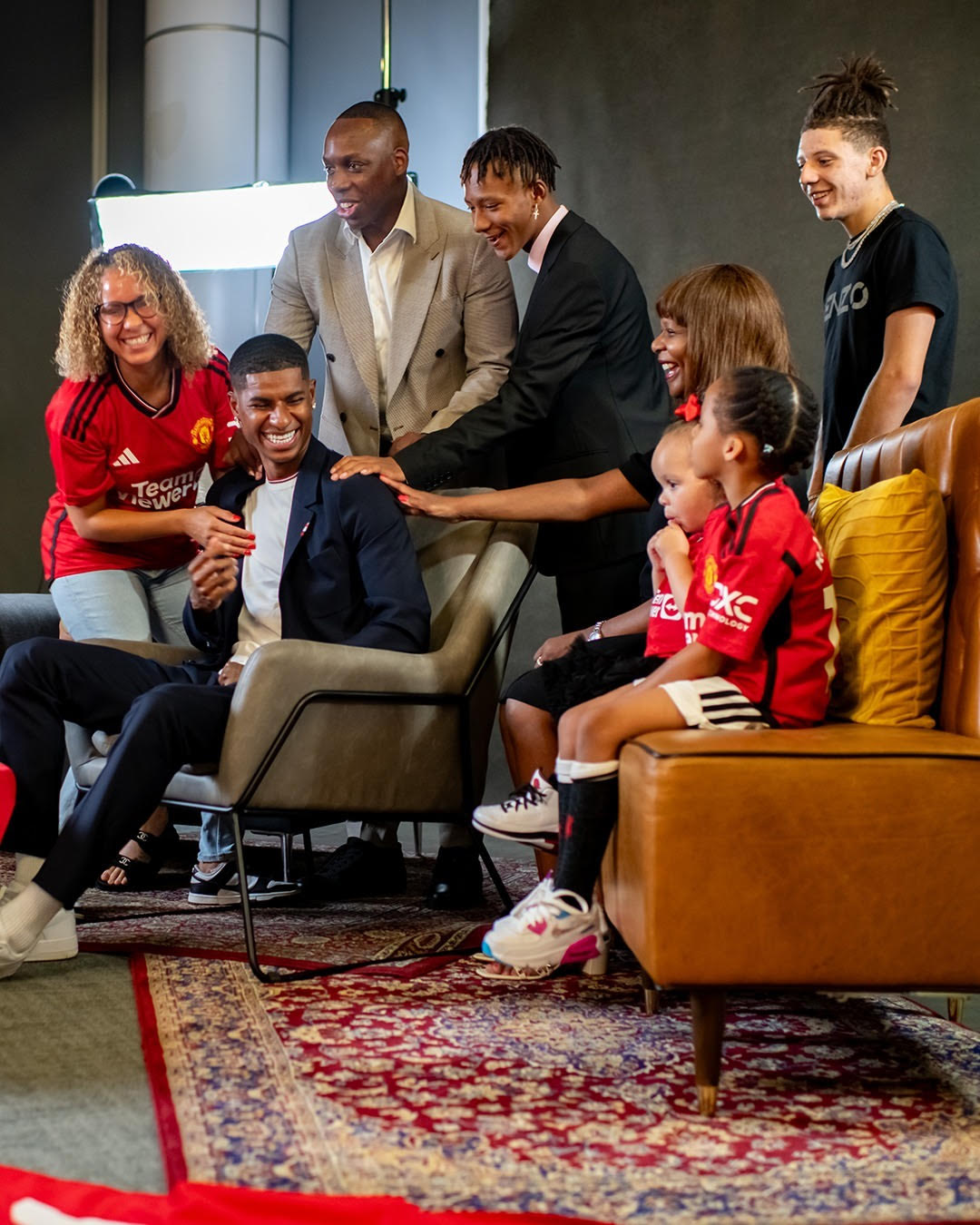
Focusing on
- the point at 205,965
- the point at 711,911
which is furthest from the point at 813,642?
the point at 205,965

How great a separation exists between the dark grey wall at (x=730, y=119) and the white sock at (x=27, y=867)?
2976 mm

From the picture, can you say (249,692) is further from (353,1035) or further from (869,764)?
(869,764)

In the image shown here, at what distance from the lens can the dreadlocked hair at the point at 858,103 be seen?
108 inches

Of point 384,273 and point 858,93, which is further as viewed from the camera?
point 384,273

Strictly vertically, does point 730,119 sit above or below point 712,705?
above

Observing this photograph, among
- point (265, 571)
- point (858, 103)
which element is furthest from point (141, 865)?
point (858, 103)

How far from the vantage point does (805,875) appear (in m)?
1.59

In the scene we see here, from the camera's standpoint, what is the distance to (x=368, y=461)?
2826 millimetres

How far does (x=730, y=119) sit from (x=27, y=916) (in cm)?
351

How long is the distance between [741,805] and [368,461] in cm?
146

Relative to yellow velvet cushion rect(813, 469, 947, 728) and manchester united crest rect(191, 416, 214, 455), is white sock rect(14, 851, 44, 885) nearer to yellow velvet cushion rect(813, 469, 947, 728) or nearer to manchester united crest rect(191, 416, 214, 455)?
manchester united crest rect(191, 416, 214, 455)

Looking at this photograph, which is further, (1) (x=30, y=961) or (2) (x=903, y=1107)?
(1) (x=30, y=961)

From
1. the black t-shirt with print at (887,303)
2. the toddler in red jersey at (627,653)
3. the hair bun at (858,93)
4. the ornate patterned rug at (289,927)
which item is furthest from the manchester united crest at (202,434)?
the hair bun at (858,93)

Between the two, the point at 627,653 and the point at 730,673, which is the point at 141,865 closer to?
the point at 627,653
